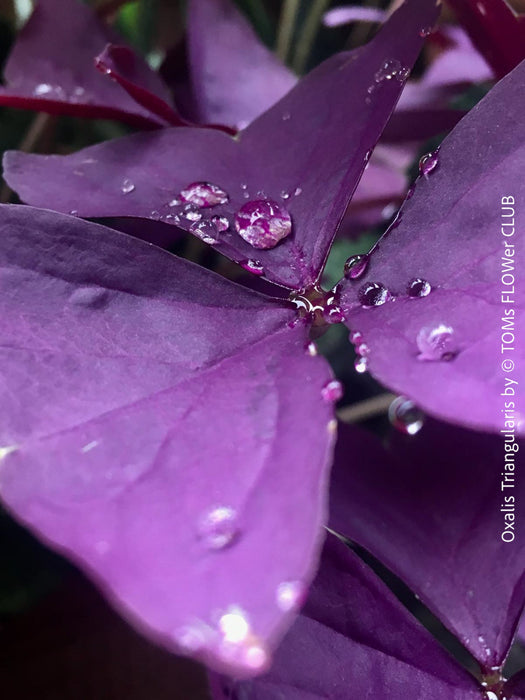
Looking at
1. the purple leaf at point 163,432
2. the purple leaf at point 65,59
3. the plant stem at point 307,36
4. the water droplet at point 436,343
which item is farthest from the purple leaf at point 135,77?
the plant stem at point 307,36

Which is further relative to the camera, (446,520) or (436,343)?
(446,520)

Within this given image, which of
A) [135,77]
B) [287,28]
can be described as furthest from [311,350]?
[287,28]

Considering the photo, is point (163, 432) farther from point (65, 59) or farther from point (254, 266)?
point (65, 59)

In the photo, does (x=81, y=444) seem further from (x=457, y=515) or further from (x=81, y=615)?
(x=81, y=615)

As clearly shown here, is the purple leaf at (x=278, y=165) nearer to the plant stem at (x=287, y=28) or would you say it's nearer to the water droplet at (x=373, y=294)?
the water droplet at (x=373, y=294)

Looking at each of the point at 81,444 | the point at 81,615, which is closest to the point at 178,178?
the point at 81,444

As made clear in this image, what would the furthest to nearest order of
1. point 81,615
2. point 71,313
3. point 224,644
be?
point 81,615 → point 71,313 → point 224,644

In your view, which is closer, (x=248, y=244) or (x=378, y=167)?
(x=248, y=244)

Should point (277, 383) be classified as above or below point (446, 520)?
above
